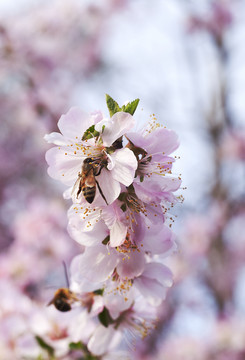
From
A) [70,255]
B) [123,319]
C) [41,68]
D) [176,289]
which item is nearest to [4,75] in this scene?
[41,68]

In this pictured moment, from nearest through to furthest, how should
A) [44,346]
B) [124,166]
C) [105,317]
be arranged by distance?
[124,166]
[105,317]
[44,346]

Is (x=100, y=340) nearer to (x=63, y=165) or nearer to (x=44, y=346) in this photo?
(x=44, y=346)

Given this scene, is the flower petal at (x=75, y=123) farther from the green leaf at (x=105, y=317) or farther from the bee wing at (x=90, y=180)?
the green leaf at (x=105, y=317)

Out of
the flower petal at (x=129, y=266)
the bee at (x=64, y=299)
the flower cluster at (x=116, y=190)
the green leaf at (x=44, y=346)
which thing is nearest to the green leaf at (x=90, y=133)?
the flower cluster at (x=116, y=190)

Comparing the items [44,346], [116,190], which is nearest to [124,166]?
[116,190]

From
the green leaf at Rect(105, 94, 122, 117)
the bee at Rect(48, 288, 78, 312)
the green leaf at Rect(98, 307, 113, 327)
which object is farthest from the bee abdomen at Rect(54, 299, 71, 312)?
the green leaf at Rect(105, 94, 122, 117)

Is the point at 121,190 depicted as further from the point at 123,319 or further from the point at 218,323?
the point at 218,323

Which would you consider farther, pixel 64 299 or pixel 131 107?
pixel 64 299

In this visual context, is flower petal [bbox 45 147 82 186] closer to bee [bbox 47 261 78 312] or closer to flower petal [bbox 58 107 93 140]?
flower petal [bbox 58 107 93 140]
